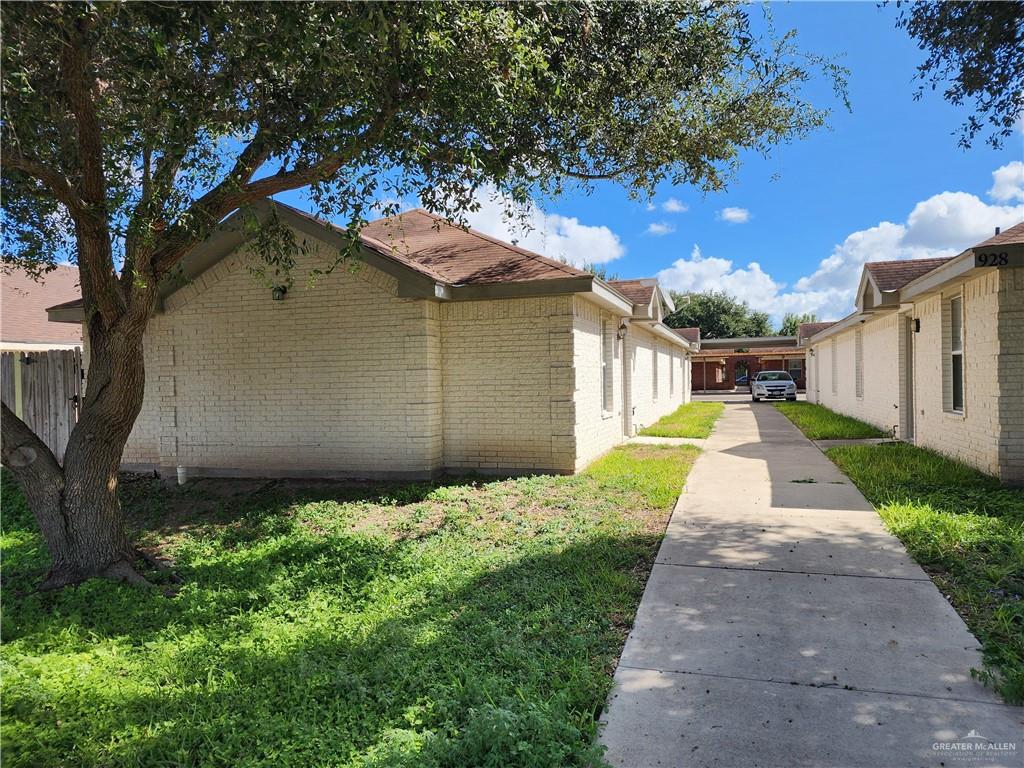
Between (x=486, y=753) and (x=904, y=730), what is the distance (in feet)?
6.47

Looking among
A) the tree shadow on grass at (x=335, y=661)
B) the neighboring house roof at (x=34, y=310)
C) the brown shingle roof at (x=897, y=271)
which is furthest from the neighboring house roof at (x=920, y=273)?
the neighboring house roof at (x=34, y=310)

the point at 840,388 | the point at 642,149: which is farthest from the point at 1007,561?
the point at 840,388

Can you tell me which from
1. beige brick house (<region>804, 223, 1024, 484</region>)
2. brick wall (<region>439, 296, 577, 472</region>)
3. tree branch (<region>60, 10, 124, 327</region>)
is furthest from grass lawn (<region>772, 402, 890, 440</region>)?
tree branch (<region>60, 10, 124, 327</region>)

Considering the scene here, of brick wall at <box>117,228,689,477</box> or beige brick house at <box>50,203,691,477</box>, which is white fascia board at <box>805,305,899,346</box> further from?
brick wall at <box>117,228,689,477</box>

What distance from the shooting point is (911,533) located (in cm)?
579

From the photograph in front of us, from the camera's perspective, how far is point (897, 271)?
1191 cm

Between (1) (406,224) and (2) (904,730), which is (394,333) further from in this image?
(2) (904,730)

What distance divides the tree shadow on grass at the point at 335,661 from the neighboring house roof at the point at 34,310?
14492mm

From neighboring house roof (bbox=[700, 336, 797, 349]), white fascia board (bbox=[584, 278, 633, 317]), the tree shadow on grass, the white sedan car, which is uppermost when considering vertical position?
neighboring house roof (bbox=[700, 336, 797, 349])

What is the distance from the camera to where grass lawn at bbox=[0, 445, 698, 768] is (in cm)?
291

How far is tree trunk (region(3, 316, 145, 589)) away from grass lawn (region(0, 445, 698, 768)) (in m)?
0.36

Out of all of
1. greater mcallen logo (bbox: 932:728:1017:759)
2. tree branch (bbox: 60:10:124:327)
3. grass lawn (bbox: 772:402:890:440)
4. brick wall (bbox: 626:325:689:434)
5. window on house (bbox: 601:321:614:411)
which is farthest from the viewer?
brick wall (bbox: 626:325:689:434)

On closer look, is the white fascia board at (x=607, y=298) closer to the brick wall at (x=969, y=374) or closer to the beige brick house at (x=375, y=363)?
the beige brick house at (x=375, y=363)

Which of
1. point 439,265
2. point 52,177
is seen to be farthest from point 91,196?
point 439,265
